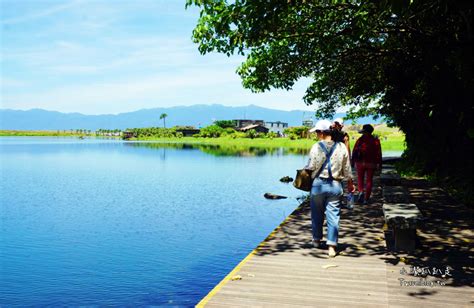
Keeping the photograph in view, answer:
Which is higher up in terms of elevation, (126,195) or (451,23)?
(451,23)

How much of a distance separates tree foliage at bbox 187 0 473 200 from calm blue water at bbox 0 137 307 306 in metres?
6.38

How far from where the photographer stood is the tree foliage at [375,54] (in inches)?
505

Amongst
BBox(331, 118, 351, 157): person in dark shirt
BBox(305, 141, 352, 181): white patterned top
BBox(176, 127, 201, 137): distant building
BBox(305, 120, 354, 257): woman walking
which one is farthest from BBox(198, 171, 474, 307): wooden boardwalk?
BBox(176, 127, 201, 137): distant building

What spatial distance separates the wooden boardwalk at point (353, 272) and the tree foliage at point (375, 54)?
4.31 m

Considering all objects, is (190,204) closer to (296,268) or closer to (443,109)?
(443,109)

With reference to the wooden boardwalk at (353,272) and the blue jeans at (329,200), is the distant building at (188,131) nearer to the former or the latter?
the wooden boardwalk at (353,272)

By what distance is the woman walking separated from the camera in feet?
27.9

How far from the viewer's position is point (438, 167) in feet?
76.5

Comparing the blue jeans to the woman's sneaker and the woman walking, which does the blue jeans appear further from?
the woman's sneaker

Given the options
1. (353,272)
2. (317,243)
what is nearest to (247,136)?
(317,243)

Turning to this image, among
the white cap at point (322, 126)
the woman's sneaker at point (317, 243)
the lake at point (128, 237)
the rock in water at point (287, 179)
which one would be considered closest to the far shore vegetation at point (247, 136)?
the rock in water at point (287, 179)

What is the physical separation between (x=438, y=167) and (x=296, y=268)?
17.6m

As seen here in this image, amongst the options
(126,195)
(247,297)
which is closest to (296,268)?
(247,297)

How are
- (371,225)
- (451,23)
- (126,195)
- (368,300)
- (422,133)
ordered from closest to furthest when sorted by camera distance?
(368,300), (371,225), (451,23), (422,133), (126,195)
